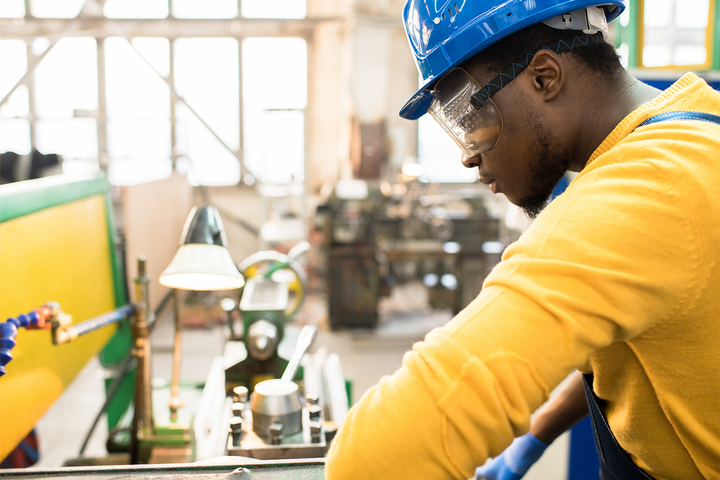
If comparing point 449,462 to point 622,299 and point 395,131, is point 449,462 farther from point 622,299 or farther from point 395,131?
point 395,131

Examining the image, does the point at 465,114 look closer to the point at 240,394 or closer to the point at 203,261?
the point at 203,261

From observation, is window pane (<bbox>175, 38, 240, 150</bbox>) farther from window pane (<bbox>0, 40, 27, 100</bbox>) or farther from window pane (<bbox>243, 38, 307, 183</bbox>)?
window pane (<bbox>0, 40, 27, 100</bbox>)

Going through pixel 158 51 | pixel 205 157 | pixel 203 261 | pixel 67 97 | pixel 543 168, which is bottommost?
pixel 203 261

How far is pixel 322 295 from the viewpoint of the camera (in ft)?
21.1

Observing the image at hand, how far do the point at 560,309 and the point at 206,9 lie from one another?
7.44 m

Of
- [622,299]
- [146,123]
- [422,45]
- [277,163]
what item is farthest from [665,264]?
[146,123]

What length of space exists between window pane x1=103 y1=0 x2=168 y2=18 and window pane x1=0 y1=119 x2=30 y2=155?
1.77 metres

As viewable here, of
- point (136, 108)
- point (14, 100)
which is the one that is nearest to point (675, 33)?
point (136, 108)

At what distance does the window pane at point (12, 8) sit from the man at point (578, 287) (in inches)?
308

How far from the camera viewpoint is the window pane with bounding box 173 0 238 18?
6.93m

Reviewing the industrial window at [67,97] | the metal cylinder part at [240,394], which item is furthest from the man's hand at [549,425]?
the industrial window at [67,97]

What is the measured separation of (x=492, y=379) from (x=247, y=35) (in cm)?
718

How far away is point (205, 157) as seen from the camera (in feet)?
23.8

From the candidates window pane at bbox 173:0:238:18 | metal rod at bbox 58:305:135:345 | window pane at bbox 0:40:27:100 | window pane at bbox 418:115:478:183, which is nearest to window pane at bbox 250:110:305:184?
window pane at bbox 173:0:238:18
